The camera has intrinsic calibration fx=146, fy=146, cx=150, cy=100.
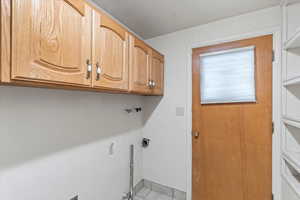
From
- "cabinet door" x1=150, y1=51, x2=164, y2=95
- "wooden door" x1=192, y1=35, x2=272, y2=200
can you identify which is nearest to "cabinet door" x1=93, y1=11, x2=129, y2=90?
"cabinet door" x1=150, y1=51, x2=164, y2=95

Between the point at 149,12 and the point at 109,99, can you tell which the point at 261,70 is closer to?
the point at 149,12

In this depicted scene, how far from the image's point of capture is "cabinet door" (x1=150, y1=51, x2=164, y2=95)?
174cm

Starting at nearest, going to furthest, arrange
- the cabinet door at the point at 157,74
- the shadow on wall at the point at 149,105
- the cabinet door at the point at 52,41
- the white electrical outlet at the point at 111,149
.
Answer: the cabinet door at the point at 52,41
the white electrical outlet at the point at 111,149
the cabinet door at the point at 157,74
the shadow on wall at the point at 149,105

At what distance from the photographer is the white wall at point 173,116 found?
6.13 feet

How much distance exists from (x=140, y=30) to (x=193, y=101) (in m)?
1.18

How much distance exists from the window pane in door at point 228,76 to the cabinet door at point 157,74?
20.1 inches

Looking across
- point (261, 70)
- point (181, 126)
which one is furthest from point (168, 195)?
point (261, 70)

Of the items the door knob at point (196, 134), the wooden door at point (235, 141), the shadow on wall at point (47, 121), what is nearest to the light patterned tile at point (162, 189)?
the wooden door at point (235, 141)

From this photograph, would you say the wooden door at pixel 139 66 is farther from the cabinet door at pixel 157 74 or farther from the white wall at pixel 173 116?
the white wall at pixel 173 116

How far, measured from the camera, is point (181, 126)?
1936 mm

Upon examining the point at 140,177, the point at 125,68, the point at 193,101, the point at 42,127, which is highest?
the point at 125,68

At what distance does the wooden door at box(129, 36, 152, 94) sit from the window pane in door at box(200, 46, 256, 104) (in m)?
0.70

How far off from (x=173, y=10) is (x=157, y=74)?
71cm

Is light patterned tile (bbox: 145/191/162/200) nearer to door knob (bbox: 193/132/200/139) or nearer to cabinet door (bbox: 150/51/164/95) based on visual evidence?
door knob (bbox: 193/132/200/139)
